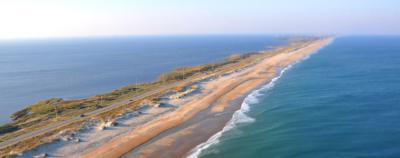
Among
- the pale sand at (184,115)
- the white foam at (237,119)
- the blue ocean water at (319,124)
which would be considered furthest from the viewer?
the pale sand at (184,115)

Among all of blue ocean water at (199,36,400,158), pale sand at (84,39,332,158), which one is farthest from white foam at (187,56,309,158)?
pale sand at (84,39,332,158)

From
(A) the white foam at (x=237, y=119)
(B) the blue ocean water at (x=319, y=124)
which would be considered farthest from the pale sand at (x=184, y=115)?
(B) the blue ocean water at (x=319, y=124)

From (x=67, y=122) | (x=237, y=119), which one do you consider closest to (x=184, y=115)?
(x=237, y=119)

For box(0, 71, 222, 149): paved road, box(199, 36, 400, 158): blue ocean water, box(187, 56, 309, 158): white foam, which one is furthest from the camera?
box(0, 71, 222, 149): paved road

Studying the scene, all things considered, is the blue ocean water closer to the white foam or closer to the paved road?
the white foam

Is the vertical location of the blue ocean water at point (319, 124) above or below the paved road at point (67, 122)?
above

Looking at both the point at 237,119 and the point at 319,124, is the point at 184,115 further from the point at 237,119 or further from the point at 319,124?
the point at 319,124

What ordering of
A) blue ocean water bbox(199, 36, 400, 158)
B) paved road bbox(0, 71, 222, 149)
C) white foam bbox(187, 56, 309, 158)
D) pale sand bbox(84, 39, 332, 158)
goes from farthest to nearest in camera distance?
paved road bbox(0, 71, 222, 149) → pale sand bbox(84, 39, 332, 158) → white foam bbox(187, 56, 309, 158) → blue ocean water bbox(199, 36, 400, 158)

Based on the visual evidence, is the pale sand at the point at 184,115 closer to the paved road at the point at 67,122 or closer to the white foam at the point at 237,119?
the white foam at the point at 237,119

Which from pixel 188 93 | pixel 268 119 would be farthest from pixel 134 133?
pixel 188 93

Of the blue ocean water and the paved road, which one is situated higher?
the blue ocean water
